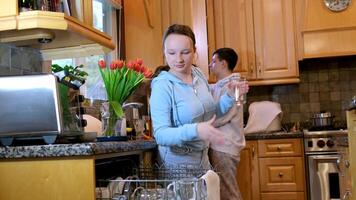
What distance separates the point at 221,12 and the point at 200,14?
0.51 meters

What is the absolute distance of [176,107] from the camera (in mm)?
1619

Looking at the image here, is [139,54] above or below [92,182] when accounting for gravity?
above

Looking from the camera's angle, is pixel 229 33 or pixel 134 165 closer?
pixel 134 165

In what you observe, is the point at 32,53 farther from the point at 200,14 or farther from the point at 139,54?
the point at 200,14

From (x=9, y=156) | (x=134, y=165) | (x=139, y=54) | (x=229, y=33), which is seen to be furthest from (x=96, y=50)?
(x=229, y=33)

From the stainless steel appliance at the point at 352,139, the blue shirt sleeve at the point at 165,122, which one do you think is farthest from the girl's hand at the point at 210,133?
the stainless steel appliance at the point at 352,139

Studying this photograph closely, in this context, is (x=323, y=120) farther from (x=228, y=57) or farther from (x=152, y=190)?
(x=152, y=190)

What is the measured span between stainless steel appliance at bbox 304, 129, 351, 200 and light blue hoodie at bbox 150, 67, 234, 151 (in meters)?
1.80

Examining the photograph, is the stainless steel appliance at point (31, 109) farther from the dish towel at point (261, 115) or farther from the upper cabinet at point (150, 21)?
the dish towel at point (261, 115)

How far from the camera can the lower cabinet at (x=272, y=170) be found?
3.33 meters

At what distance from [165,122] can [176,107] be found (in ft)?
0.30

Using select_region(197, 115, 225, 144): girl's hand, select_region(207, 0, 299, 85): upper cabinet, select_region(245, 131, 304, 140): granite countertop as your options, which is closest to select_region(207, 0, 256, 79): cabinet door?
select_region(207, 0, 299, 85): upper cabinet

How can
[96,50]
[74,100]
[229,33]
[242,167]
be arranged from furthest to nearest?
[229,33] → [242,167] → [96,50] → [74,100]

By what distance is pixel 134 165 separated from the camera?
1657mm
